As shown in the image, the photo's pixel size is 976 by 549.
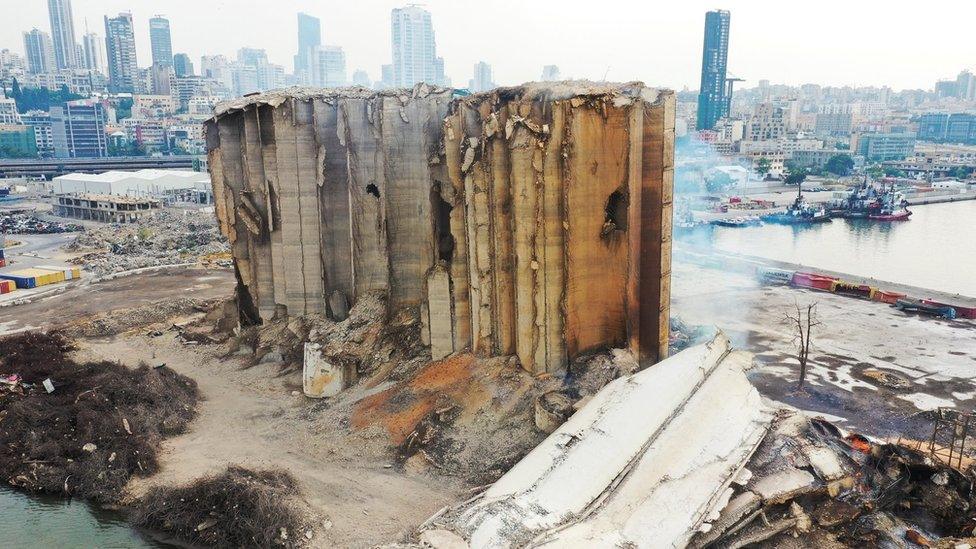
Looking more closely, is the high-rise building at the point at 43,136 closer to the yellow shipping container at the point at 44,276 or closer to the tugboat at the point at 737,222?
the yellow shipping container at the point at 44,276

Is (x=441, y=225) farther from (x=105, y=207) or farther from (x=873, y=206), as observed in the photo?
(x=873, y=206)

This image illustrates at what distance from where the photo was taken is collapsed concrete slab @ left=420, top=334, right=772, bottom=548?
12.8 metres

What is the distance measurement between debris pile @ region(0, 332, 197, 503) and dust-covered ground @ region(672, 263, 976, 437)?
1867cm

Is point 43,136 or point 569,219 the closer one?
point 569,219

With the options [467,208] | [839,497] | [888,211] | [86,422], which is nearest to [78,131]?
[888,211]

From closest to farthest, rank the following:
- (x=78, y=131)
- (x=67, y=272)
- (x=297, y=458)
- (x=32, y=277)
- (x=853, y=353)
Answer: (x=297, y=458), (x=853, y=353), (x=32, y=277), (x=67, y=272), (x=78, y=131)

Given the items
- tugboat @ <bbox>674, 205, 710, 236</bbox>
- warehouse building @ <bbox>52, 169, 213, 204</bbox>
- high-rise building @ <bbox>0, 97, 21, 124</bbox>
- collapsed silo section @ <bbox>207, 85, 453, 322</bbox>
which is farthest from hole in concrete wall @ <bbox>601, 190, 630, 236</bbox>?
high-rise building @ <bbox>0, 97, 21, 124</bbox>

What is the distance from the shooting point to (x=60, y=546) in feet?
54.5

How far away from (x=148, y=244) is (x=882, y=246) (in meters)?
58.0

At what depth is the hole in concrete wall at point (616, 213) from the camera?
1958 centimetres

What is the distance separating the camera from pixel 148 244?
51500mm

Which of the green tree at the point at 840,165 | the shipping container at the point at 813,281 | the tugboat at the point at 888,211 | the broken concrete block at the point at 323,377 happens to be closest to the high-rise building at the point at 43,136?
the tugboat at the point at 888,211

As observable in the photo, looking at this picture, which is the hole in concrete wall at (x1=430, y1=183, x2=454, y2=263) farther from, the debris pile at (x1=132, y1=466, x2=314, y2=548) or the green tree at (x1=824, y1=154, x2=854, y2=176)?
the green tree at (x1=824, y1=154, x2=854, y2=176)

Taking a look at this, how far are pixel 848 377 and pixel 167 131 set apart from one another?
138 meters
